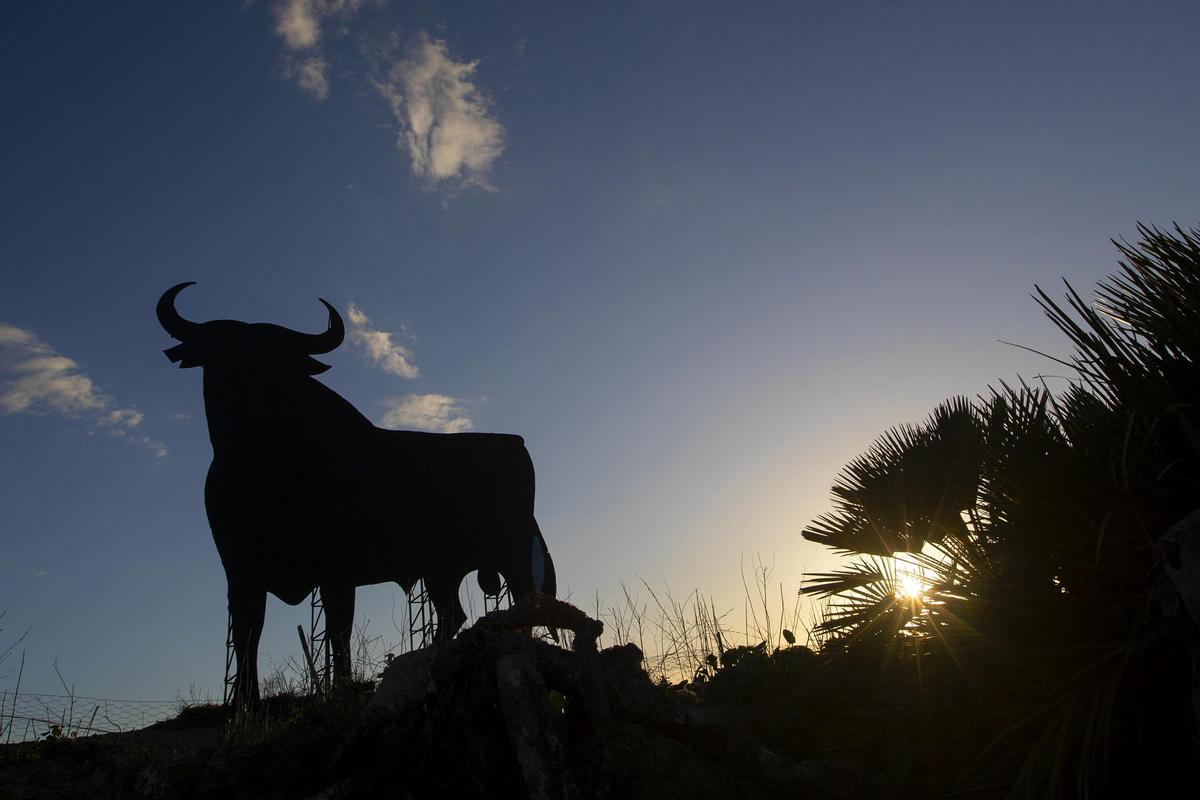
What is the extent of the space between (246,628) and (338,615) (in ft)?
3.92

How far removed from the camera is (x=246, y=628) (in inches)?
318

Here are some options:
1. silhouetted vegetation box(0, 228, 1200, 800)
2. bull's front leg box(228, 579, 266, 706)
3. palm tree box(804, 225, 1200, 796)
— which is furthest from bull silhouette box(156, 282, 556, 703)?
palm tree box(804, 225, 1200, 796)

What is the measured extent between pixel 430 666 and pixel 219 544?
6.72 metres

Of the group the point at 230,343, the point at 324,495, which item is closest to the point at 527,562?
the point at 324,495

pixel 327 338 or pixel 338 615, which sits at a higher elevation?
pixel 327 338

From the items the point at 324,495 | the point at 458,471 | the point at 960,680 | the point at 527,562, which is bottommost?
the point at 960,680

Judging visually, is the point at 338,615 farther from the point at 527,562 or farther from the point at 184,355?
the point at 184,355

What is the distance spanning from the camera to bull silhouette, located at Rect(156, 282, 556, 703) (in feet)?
27.8

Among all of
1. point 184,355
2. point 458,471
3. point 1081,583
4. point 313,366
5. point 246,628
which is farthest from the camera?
point 458,471

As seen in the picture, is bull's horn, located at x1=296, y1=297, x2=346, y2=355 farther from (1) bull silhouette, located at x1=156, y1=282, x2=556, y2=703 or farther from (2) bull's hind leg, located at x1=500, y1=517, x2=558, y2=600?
(2) bull's hind leg, located at x1=500, y1=517, x2=558, y2=600

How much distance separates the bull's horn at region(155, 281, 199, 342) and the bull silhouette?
2 cm

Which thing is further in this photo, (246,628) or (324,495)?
(324,495)

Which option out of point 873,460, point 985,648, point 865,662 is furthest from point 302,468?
point 985,648

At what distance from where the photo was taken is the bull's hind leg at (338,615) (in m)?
8.92
